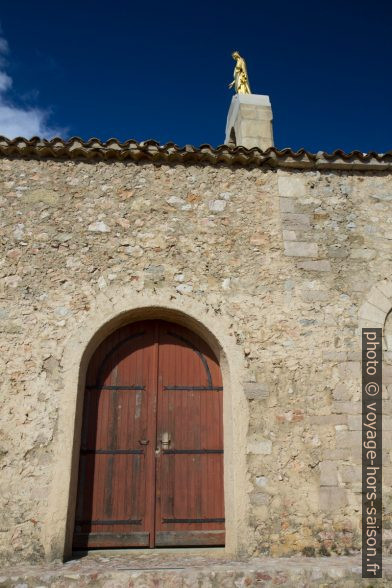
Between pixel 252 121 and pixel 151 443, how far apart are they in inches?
173

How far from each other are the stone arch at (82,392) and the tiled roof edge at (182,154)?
1607mm

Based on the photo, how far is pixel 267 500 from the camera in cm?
452

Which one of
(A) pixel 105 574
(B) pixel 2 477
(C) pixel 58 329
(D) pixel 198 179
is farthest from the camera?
(D) pixel 198 179

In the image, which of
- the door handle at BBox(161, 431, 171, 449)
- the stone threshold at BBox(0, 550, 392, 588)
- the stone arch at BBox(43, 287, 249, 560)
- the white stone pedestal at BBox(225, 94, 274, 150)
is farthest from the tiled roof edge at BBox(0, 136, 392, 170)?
the stone threshold at BBox(0, 550, 392, 588)

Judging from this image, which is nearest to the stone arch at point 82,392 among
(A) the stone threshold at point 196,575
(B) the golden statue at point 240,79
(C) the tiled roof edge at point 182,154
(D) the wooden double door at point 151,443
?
(D) the wooden double door at point 151,443

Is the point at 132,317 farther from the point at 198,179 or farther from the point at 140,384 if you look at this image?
the point at 198,179

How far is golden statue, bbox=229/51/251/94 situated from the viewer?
7.54 m

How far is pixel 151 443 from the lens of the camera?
4898mm

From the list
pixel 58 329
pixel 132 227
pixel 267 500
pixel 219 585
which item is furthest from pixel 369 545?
pixel 132 227

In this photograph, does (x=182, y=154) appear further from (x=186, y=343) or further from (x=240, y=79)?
(x=240, y=79)

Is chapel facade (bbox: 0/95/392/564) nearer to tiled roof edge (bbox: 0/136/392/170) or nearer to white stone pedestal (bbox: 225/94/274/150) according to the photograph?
tiled roof edge (bbox: 0/136/392/170)

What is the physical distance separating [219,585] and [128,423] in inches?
67.6

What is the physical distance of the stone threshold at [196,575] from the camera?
379 centimetres

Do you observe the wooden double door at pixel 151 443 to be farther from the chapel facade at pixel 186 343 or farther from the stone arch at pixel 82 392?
the stone arch at pixel 82 392
